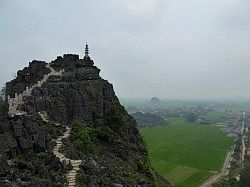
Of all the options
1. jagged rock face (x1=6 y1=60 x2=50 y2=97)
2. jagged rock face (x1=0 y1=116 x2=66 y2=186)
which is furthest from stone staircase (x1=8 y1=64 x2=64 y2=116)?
jagged rock face (x1=0 y1=116 x2=66 y2=186)

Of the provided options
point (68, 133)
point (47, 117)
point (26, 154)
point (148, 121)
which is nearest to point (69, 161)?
point (26, 154)

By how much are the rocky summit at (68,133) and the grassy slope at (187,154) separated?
3285 centimetres

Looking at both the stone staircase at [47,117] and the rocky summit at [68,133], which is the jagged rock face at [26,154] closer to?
the rocky summit at [68,133]

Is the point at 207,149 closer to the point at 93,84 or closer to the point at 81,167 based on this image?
the point at 93,84

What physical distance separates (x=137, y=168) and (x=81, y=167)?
22.2 feet

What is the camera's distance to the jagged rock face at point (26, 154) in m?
20.7

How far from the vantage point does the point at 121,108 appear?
3459cm

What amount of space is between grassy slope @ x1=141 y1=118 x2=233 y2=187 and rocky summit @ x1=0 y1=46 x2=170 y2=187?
1293 inches

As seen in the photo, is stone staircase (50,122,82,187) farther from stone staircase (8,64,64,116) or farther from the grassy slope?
the grassy slope

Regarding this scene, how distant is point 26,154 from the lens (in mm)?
22875

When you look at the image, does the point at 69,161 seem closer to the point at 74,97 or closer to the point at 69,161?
the point at 69,161

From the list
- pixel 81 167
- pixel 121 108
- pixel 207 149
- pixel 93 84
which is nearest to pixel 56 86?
pixel 93 84

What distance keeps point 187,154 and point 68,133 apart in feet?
215

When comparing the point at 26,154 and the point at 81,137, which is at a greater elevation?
the point at 81,137
